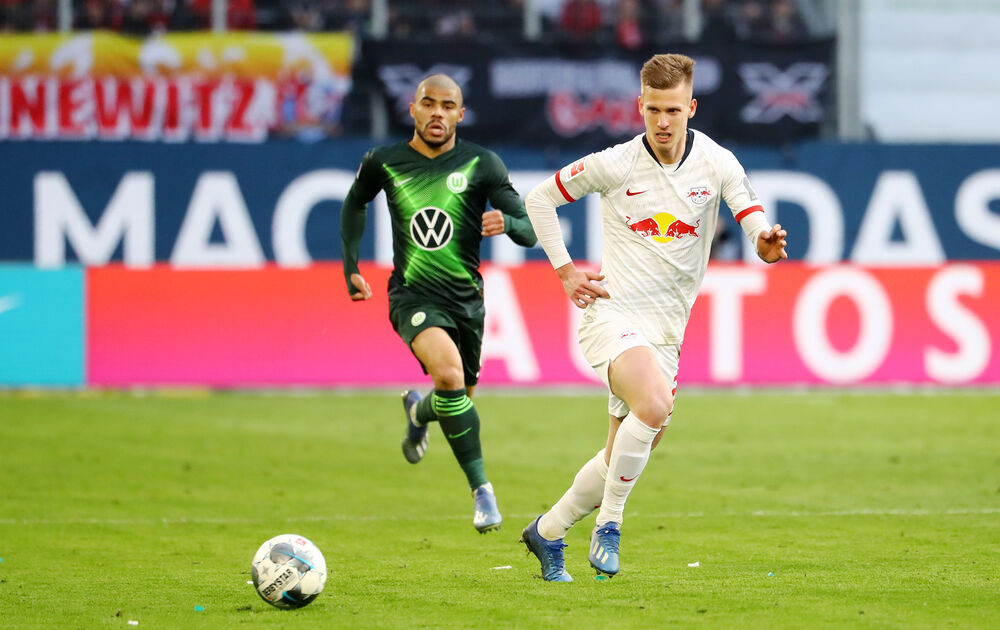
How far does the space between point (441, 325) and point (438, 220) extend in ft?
1.99

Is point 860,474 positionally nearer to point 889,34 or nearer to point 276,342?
point 276,342

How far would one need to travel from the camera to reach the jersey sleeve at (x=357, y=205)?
28.7 feet

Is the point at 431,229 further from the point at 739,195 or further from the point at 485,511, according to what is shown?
the point at 739,195

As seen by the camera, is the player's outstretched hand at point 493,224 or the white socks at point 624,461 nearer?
the white socks at point 624,461

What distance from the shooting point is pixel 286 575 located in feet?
21.0

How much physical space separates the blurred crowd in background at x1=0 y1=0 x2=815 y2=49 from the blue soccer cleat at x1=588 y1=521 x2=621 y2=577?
551 inches

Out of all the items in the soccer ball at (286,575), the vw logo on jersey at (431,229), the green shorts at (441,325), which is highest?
the vw logo on jersey at (431,229)

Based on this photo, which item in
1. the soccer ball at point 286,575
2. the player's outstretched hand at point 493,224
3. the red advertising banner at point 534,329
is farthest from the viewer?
the red advertising banner at point 534,329

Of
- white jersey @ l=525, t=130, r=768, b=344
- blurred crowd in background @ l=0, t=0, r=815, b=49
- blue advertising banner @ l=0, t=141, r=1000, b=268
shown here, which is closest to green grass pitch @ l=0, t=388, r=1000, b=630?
white jersey @ l=525, t=130, r=768, b=344

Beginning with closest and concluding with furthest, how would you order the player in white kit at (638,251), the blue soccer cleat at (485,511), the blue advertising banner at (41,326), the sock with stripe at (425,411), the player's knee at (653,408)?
1. the player's knee at (653,408)
2. the player in white kit at (638,251)
3. the blue soccer cleat at (485,511)
4. the sock with stripe at (425,411)
5. the blue advertising banner at (41,326)

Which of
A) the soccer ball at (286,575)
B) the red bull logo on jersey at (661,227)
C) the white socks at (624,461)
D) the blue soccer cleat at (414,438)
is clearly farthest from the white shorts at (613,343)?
the blue soccer cleat at (414,438)

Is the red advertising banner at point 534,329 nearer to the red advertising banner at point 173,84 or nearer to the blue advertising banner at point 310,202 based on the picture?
the blue advertising banner at point 310,202

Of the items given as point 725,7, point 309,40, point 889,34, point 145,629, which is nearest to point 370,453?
point 145,629

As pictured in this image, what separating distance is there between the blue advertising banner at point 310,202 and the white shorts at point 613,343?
12.2m
